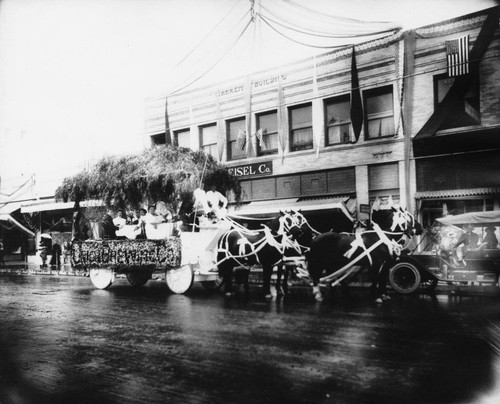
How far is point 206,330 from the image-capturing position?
5723 mm

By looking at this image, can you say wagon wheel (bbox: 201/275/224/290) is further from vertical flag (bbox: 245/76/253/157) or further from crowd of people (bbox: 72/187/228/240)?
vertical flag (bbox: 245/76/253/157)

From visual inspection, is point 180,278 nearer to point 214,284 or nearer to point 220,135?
point 214,284

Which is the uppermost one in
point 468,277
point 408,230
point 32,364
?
point 408,230

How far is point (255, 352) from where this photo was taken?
4.63m

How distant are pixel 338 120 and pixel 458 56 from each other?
1828 millimetres

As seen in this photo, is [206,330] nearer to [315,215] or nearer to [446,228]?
[315,215]

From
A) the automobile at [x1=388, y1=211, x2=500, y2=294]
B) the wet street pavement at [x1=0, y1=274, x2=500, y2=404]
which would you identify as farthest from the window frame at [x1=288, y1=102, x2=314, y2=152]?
the wet street pavement at [x1=0, y1=274, x2=500, y2=404]

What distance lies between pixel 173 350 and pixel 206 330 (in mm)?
935

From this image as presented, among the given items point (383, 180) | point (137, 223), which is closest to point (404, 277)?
point (383, 180)

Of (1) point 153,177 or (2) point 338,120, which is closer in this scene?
(2) point 338,120

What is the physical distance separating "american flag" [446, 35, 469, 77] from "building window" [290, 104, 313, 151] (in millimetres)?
2088

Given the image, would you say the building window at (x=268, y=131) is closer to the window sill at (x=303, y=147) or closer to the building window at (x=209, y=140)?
the window sill at (x=303, y=147)

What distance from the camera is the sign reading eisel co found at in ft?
25.0

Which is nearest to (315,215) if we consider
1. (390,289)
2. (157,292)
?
(390,289)
